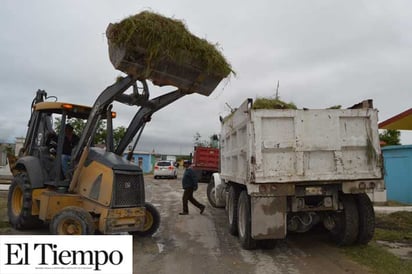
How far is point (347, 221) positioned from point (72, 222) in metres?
4.91

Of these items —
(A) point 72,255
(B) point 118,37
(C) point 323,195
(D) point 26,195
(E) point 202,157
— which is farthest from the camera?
(E) point 202,157

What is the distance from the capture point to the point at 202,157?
2595 centimetres

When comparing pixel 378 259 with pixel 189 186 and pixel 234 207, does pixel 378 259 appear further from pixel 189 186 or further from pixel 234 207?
pixel 189 186

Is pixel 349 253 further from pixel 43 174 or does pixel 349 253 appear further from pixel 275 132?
pixel 43 174

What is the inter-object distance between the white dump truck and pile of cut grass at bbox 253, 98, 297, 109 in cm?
73

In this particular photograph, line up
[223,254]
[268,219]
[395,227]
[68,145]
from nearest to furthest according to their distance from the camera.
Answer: [268,219] → [223,254] → [68,145] → [395,227]

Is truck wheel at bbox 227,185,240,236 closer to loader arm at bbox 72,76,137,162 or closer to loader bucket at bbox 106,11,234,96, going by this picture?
loader bucket at bbox 106,11,234,96

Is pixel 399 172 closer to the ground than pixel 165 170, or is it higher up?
closer to the ground

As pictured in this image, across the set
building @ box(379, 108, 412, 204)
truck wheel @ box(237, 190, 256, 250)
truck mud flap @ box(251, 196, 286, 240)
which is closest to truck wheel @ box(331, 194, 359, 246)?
truck mud flap @ box(251, 196, 286, 240)

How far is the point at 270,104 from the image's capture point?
26.2 feet

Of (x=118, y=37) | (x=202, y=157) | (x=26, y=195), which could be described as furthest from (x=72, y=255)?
(x=202, y=157)

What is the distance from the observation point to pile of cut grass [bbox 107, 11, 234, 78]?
257 inches

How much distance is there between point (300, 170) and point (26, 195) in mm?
5343

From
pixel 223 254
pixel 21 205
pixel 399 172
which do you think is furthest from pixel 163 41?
pixel 399 172
